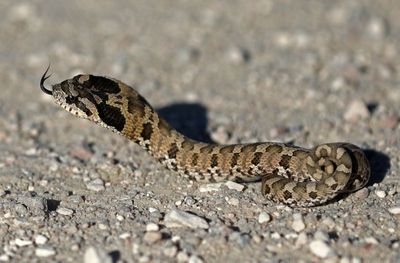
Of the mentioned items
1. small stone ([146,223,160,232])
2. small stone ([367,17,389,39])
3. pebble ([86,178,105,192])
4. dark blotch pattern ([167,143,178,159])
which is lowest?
small stone ([146,223,160,232])

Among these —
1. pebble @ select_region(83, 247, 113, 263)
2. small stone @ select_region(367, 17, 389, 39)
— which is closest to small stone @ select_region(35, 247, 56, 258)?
pebble @ select_region(83, 247, 113, 263)

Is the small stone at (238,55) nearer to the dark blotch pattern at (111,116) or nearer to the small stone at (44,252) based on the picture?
the dark blotch pattern at (111,116)

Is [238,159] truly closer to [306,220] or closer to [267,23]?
[306,220]

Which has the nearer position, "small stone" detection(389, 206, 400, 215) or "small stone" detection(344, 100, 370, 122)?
"small stone" detection(389, 206, 400, 215)

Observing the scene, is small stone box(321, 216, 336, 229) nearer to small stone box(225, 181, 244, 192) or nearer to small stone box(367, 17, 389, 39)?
small stone box(225, 181, 244, 192)

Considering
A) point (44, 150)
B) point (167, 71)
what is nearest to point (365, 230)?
point (44, 150)

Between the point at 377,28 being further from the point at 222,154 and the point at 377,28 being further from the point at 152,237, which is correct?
the point at 152,237

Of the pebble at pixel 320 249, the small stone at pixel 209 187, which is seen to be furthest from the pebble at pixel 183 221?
the pebble at pixel 320 249
